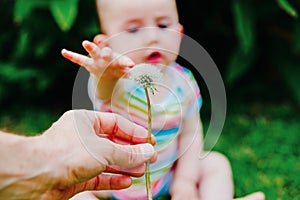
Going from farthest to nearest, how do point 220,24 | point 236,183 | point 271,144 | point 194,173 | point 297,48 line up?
point 220,24, point 297,48, point 271,144, point 236,183, point 194,173

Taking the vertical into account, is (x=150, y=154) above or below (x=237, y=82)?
above

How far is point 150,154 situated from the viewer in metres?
1.56

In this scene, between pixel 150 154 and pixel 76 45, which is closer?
pixel 150 154

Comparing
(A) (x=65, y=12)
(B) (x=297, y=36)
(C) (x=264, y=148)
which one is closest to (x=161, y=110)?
(C) (x=264, y=148)

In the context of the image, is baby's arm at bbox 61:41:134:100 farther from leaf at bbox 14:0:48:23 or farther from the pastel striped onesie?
leaf at bbox 14:0:48:23

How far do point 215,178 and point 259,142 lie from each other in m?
0.75

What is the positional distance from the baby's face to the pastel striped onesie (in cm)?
8

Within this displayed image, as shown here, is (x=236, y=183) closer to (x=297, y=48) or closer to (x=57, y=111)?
(x=297, y=48)

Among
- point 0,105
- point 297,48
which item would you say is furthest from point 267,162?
point 0,105

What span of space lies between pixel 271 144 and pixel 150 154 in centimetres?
125

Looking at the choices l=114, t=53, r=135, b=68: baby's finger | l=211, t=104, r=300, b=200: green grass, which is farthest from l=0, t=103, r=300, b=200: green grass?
l=114, t=53, r=135, b=68: baby's finger

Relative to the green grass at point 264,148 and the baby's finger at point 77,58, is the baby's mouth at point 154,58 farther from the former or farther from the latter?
the green grass at point 264,148

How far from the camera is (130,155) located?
5.01ft

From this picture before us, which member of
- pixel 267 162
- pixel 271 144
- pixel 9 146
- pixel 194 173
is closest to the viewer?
pixel 9 146
